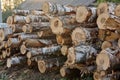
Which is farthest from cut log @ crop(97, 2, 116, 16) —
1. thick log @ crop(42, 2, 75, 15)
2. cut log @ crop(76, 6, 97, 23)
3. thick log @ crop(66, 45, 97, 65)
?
thick log @ crop(42, 2, 75, 15)

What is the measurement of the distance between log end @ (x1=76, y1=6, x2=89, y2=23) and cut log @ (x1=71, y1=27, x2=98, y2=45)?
283 millimetres

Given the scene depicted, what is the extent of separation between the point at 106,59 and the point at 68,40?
5.32 feet

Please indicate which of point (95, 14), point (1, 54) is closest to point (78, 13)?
point (95, 14)

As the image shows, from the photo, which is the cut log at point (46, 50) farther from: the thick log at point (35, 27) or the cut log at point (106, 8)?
the cut log at point (106, 8)

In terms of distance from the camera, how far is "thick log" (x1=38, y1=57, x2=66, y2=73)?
24.7ft

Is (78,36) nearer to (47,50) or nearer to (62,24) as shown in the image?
(62,24)

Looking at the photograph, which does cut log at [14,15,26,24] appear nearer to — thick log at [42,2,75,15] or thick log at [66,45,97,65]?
thick log at [42,2,75,15]

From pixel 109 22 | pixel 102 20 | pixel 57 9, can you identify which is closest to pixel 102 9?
pixel 102 20

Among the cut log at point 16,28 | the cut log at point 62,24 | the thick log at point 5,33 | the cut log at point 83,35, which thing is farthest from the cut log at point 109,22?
the thick log at point 5,33

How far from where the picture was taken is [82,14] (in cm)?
707

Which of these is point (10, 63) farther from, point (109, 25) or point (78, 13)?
point (109, 25)

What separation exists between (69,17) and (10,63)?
204cm

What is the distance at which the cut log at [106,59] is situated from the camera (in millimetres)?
5883

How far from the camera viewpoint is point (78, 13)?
23.5ft
